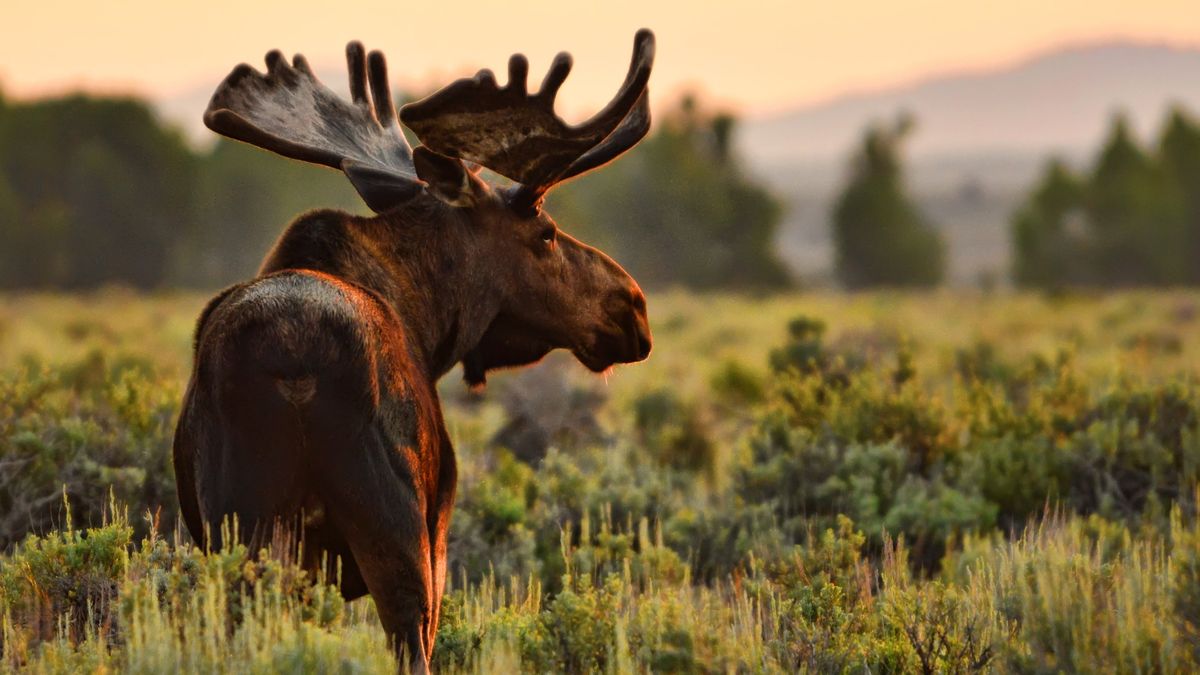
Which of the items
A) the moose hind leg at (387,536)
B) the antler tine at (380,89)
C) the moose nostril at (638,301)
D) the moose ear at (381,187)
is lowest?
the moose hind leg at (387,536)

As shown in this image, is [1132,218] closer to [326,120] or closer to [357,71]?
[357,71]

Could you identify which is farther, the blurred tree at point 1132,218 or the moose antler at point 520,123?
the blurred tree at point 1132,218

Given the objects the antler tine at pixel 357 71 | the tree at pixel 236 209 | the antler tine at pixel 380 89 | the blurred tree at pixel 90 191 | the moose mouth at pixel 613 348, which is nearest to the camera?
the antler tine at pixel 380 89

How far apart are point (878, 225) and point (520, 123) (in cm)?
5619

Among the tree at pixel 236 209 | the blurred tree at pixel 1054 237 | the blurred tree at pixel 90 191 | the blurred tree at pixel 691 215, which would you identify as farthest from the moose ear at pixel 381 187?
the tree at pixel 236 209

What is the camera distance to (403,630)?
407 cm

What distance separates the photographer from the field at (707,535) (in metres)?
4.25

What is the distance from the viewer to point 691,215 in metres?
62.5

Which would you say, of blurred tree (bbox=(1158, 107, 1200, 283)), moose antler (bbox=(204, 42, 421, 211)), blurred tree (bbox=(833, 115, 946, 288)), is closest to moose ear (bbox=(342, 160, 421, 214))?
moose antler (bbox=(204, 42, 421, 211))

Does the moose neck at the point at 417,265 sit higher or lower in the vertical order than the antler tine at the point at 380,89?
lower

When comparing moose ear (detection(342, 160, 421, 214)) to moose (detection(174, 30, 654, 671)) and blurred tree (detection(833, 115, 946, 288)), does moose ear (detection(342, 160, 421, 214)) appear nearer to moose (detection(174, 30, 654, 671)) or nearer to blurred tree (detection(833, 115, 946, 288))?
moose (detection(174, 30, 654, 671))

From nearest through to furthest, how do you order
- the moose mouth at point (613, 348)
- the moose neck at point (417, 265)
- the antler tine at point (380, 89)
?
the moose neck at point (417, 265), the antler tine at point (380, 89), the moose mouth at point (613, 348)

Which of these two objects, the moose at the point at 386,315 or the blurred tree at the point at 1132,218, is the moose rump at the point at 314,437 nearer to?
the moose at the point at 386,315

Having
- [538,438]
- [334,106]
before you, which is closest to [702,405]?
[538,438]
